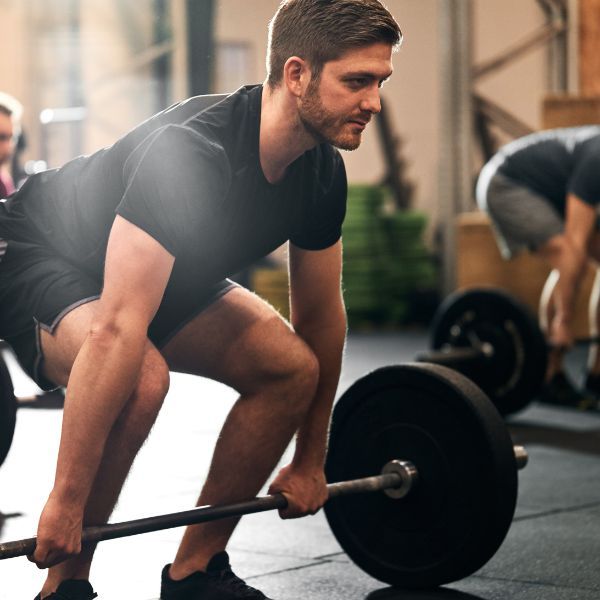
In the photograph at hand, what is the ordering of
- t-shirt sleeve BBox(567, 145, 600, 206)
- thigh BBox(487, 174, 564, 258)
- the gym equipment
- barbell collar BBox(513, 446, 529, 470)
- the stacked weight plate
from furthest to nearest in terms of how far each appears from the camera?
the stacked weight plate, thigh BBox(487, 174, 564, 258), the gym equipment, t-shirt sleeve BBox(567, 145, 600, 206), barbell collar BBox(513, 446, 529, 470)

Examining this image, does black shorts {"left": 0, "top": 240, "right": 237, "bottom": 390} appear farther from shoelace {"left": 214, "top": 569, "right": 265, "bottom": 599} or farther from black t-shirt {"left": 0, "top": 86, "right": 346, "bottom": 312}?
shoelace {"left": 214, "top": 569, "right": 265, "bottom": 599}

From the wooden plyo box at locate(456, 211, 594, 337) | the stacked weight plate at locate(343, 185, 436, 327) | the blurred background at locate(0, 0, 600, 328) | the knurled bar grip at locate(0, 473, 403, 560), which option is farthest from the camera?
the stacked weight plate at locate(343, 185, 436, 327)

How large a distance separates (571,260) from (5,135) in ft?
5.95

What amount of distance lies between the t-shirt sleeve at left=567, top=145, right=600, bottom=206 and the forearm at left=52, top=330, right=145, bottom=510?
2667 mm

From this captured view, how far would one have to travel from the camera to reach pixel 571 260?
4.16 metres

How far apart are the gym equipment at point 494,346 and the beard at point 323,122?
236 centimetres

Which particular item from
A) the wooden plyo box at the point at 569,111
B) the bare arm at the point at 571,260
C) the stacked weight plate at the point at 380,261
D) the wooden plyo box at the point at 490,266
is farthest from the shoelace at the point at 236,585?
the stacked weight plate at the point at 380,261

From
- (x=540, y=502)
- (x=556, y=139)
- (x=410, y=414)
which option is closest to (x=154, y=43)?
(x=556, y=139)

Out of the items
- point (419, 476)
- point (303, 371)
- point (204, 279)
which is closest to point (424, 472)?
point (419, 476)

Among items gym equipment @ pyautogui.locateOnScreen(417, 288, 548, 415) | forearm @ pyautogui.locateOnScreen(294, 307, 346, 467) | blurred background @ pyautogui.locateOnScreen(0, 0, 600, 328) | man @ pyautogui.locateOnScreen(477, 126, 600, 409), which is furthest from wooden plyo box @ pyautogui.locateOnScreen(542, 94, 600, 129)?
forearm @ pyautogui.locateOnScreen(294, 307, 346, 467)

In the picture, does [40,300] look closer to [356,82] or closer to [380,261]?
[356,82]

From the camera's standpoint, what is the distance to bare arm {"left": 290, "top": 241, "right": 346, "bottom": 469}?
1.98 metres

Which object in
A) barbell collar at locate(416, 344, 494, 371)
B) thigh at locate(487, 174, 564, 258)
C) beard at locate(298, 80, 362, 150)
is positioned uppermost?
beard at locate(298, 80, 362, 150)

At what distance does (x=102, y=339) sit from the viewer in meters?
1.65
